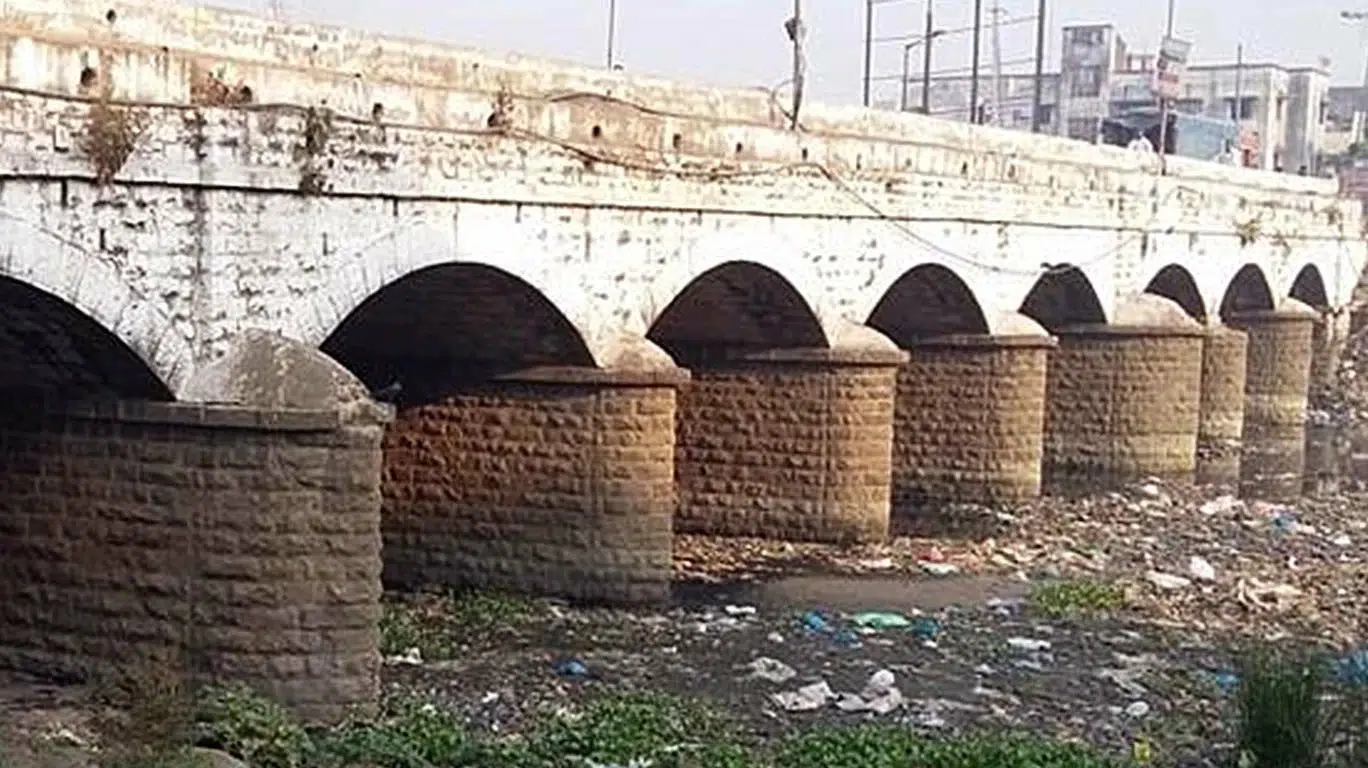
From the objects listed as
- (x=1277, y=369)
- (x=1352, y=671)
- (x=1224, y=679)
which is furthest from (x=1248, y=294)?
(x=1352, y=671)

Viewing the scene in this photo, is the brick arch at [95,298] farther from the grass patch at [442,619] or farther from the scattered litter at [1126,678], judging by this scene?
the scattered litter at [1126,678]

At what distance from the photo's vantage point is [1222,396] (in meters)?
31.4

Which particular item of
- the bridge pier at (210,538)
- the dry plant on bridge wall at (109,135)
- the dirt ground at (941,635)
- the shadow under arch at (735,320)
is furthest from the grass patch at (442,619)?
the dry plant on bridge wall at (109,135)

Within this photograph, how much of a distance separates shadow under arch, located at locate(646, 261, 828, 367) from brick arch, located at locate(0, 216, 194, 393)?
8.13m

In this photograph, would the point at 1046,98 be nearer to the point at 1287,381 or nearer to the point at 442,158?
the point at 1287,381

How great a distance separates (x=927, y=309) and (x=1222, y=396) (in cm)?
971

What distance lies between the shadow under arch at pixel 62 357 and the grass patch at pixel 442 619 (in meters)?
3.50

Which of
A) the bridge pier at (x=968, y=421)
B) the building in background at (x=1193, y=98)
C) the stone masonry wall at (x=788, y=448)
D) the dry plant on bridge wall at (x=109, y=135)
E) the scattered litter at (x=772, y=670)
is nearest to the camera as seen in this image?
the dry plant on bridge wall at (x=109, y=135)

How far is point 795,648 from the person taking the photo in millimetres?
15008

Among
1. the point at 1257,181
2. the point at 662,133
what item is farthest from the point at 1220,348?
the point at 662,133

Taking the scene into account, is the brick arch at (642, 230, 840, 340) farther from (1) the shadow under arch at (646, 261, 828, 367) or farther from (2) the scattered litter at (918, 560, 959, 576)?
(2) the scattered litter at (918, 560, 959, 576)

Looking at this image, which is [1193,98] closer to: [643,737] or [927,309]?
[927,309]

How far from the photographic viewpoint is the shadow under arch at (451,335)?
51.5 ft

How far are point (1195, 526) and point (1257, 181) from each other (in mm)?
15466
